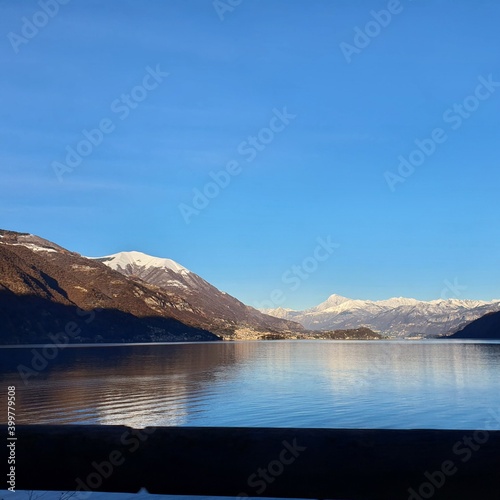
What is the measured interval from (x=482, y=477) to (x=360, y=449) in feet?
2.68

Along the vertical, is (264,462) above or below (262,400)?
above

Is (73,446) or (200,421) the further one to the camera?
(200,421)

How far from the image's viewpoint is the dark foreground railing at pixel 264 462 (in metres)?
3.79

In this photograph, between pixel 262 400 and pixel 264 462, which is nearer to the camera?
pixel 264 462

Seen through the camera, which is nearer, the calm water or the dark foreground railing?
the dark foreground railing

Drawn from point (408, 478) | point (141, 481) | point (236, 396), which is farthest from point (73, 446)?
point (236, 396)

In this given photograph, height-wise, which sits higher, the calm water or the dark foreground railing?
the dark foreground railing

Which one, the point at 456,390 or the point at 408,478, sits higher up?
the point at 408,478

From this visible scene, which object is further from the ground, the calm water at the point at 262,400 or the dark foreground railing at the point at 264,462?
the dark foreground railing at the point at 264,462

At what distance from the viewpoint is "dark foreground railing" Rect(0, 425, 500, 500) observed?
3791 mm

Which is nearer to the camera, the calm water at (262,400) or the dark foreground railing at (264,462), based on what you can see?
the dark foreground railing at (264,462)

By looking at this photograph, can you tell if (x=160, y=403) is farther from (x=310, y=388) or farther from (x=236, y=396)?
(x=310, y=388)

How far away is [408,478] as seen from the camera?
3797mm

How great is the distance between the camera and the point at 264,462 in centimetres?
397
